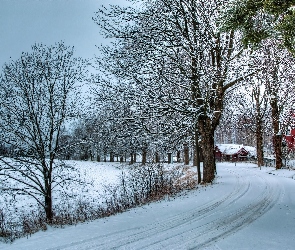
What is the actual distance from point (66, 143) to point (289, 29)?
39.6ft

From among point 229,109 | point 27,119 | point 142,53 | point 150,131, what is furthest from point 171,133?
point 229,109

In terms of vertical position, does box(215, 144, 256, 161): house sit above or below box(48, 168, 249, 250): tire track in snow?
below

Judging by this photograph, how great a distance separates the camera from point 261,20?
28.5ft

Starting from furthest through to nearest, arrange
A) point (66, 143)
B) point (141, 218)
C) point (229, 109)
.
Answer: point (229, 109)
point (66, 143)
point (141, 218)

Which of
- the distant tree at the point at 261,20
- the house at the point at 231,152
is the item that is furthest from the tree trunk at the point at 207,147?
the house at the point at 231,152

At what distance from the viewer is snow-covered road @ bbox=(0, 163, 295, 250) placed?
5641 mm

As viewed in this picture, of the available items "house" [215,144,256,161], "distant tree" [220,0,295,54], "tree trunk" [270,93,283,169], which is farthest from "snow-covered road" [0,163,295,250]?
"house" [215,144,256,161]

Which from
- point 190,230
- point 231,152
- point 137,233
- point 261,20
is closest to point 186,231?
point 190,230

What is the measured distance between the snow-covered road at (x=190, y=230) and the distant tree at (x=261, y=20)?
15.8ft

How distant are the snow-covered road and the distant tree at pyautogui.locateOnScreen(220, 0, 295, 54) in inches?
190

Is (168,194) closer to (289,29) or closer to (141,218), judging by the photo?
(141,218)

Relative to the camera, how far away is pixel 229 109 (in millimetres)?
21812

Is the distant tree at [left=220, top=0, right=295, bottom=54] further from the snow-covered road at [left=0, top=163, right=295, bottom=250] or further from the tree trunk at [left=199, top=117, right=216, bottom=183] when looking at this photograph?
the tree trunk at [left=199, top=117, right=216, bottom=183]

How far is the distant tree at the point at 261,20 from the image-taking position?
23.2 ft
